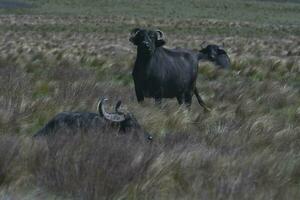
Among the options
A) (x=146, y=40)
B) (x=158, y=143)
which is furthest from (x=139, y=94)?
(x=158, y=143)

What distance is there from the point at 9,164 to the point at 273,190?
2241 millimetres

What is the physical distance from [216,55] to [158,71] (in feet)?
22.0

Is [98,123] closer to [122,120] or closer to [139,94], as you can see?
[122,120]

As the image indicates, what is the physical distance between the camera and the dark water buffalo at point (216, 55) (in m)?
18.5

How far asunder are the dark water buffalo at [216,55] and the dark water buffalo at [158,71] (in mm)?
4810

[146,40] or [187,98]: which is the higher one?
[146,40]

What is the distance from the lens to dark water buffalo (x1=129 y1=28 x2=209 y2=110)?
1244cm

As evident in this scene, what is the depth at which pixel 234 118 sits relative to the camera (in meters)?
11.2

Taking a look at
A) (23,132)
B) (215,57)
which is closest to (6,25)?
(215,57)

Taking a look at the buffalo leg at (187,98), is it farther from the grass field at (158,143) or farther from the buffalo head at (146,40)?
the buffalo head at (146,40)

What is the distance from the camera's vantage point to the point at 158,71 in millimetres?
12617

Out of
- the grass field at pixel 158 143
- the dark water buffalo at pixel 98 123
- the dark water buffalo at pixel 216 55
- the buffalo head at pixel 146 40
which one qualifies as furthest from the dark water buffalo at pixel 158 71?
the dark water buffalo at pixel 216 55

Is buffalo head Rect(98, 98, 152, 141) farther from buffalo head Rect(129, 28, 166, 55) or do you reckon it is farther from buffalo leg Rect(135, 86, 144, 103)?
buffalo head Rect(129, 28, 166, 55)

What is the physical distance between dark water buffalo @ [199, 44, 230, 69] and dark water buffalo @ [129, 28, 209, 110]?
481 cm
